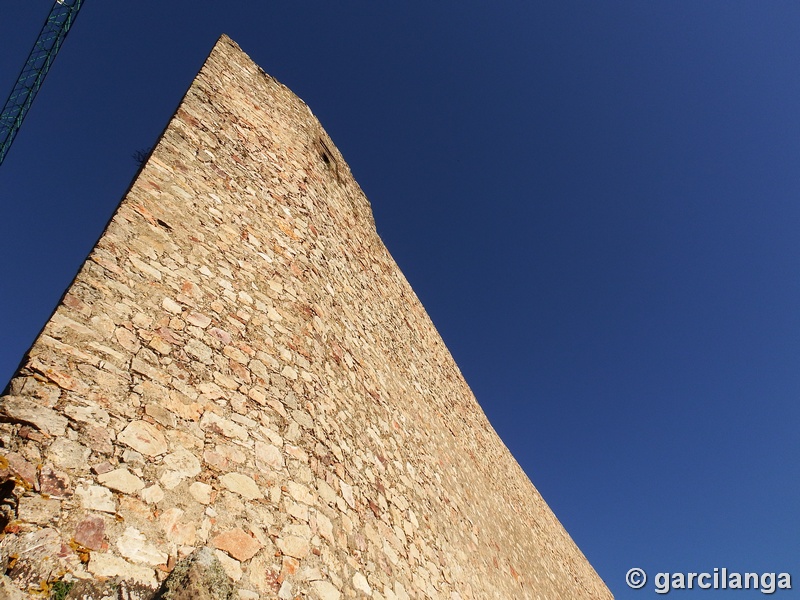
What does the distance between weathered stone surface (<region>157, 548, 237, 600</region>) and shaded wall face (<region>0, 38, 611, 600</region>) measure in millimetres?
155

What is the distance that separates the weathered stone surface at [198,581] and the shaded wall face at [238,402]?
15 cm

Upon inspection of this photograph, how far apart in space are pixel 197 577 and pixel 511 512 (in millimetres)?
7674

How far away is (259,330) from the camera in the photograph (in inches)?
129

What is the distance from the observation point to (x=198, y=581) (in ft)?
5.52

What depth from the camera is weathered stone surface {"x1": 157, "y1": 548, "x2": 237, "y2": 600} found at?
1627mm

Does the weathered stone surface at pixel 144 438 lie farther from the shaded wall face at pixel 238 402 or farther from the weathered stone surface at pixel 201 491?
the weathered stone surface at pixel 201 491

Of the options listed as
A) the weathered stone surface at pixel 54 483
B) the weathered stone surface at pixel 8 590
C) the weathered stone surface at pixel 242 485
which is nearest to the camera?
the weathered stone surface at pixel 8 590

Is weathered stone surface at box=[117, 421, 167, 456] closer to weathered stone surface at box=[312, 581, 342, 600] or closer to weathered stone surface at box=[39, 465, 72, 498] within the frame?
weathered stone surface at box=[39, 465, 72, 498]

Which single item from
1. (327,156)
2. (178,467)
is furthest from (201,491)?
(327,156)

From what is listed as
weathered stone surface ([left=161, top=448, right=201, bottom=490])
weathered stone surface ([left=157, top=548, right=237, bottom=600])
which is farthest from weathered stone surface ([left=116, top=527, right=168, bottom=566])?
weathered stone surface ([left=161, top=448, right=201, bottom=490])

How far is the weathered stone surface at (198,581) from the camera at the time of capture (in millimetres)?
1627

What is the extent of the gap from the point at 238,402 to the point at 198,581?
1.16m

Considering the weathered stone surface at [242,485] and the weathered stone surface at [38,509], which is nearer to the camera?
the weathered stone surface at [38,509]

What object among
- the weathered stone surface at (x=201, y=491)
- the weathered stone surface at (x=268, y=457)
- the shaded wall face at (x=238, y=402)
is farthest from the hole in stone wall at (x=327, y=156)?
the weathered stone surface at (x=201, y=491)
